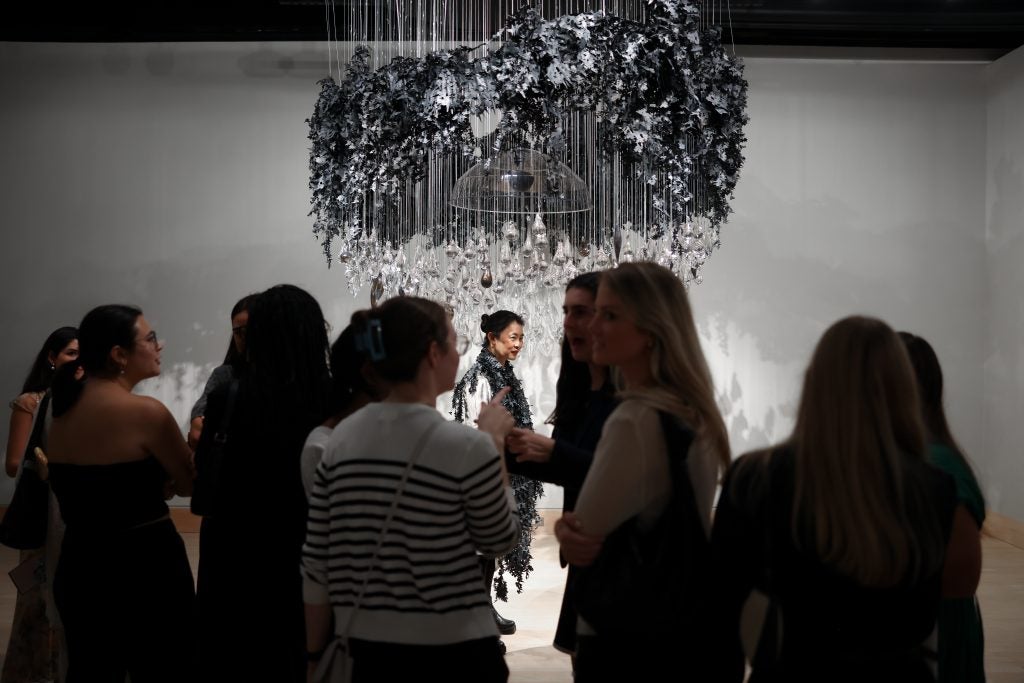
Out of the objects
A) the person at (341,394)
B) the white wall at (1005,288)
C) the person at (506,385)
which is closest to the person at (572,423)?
the person at (341,394)

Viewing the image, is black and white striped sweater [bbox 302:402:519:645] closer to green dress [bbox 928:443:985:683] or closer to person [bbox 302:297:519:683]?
person [bbox 302:297:519:683]

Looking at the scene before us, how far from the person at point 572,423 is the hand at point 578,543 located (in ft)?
0.55

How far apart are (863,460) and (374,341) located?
0.98 meters

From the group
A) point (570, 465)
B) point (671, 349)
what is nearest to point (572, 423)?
point (570, 465)

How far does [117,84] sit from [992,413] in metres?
7.06

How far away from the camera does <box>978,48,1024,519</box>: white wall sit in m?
6.89

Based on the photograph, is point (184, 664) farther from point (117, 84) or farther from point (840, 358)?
point (117, 84)

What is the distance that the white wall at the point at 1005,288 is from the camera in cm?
689

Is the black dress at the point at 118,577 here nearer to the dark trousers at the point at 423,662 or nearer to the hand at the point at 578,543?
the dark trousers at the point at 423,662

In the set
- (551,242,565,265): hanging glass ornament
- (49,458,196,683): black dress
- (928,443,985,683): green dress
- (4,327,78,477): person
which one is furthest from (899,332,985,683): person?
(4,327,78,477): person

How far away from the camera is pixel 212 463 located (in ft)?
7.93

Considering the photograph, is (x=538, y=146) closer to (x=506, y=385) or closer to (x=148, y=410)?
(x=506, y=385)

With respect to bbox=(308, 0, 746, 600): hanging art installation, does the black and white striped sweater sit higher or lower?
lower

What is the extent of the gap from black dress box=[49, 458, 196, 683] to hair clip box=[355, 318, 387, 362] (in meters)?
1.04
